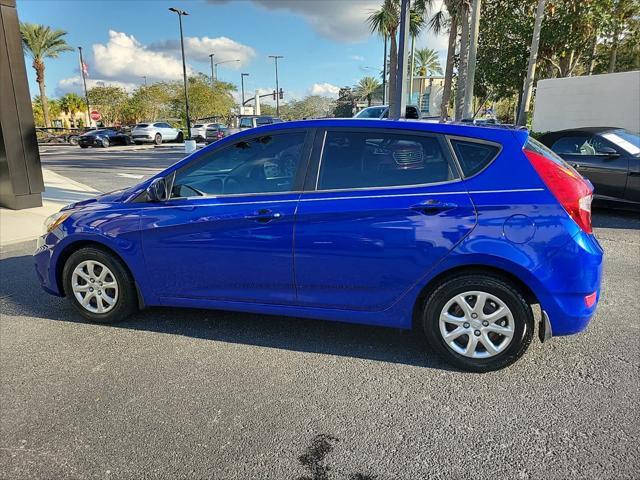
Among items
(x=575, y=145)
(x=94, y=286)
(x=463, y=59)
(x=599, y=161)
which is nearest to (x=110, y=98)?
(x=463, y=59)

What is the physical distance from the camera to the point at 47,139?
4084 cm

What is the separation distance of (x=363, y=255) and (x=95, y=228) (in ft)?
7.27

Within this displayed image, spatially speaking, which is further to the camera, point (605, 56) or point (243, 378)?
point (605, 56)

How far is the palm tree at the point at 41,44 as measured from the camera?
41812 mm

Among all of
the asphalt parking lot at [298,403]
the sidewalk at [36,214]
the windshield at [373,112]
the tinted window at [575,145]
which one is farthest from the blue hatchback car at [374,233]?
the windshield at [373,112]

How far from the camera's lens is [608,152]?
7500 millimetres

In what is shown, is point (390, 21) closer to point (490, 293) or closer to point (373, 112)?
point (373, 112)

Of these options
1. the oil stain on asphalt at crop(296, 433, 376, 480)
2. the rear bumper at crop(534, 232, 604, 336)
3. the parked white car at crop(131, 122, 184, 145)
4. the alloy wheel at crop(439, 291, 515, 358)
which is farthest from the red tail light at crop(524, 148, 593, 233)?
the parked white car at crop(131, 122, 184, 145)

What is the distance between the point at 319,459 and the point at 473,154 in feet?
6.92

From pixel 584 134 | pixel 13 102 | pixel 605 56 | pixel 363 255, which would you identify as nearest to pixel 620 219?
pixel 584 134

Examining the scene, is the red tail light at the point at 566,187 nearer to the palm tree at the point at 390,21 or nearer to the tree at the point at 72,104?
the palm tree at the point at 390,21

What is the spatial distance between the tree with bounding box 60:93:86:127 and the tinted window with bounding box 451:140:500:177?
264ft

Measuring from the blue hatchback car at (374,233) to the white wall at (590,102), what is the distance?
13.6 metres

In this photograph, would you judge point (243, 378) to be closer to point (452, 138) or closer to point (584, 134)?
point (452, 138)
